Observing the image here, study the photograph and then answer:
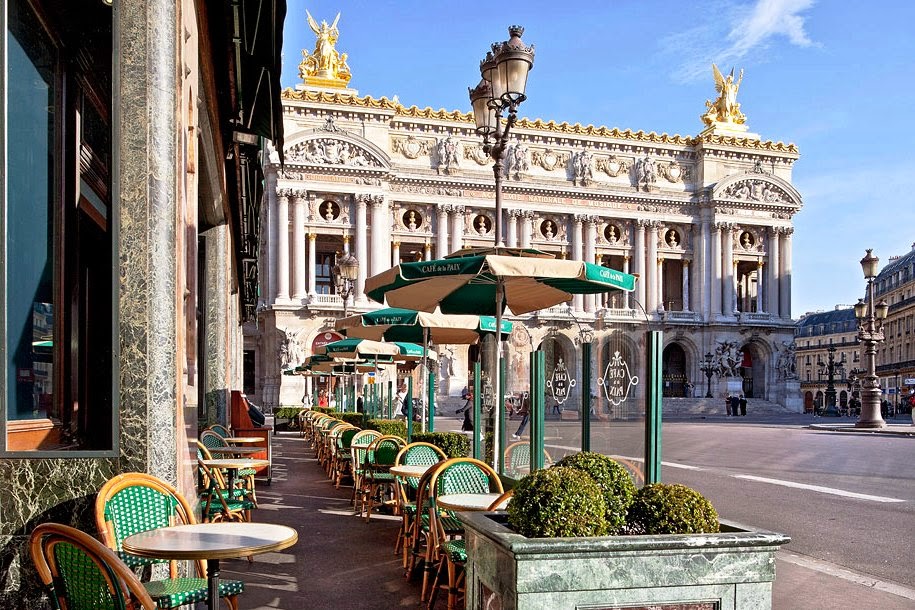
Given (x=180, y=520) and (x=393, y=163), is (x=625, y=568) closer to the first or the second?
(x=180, y=520)

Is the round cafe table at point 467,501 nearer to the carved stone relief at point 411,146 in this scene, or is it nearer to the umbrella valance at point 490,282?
the umbrella valance at point 490,282

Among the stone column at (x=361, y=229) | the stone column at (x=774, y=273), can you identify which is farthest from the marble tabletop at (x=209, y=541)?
the stone column at (x=774, y=273)

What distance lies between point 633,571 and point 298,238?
49746mm

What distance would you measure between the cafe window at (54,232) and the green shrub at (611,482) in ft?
8.62

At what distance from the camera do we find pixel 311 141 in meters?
51.5

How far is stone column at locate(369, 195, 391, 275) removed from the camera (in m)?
53.1

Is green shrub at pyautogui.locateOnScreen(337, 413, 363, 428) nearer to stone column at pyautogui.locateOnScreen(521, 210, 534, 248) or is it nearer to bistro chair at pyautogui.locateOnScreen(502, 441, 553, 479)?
bistro chair at pyautogui.locateOnScreen(502, 441, 553, 479)

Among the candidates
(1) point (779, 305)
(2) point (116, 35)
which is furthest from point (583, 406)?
(1) point (779, 305)

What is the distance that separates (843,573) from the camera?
741 centimetres

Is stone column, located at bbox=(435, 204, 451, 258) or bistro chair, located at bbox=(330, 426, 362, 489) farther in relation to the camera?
stone column, located at bbox=(435, 204, 451, 258)

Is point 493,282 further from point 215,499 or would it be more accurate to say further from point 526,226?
point 526,226

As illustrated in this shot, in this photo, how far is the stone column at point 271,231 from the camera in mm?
51375

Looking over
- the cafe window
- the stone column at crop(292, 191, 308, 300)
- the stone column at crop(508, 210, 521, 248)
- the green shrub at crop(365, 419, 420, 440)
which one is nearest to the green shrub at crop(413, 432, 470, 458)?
the green shrub at crop(365, 419, 420, 440)

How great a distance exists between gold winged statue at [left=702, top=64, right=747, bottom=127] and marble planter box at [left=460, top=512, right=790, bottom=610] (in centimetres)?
6513
